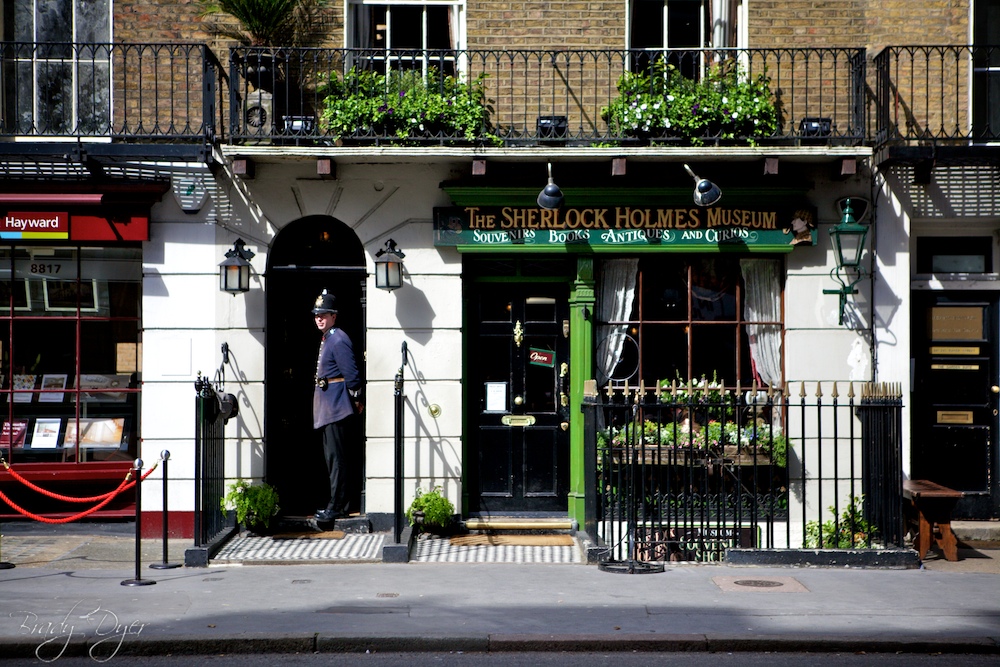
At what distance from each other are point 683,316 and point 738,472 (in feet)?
8.10

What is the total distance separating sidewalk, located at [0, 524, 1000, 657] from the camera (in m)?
7.72

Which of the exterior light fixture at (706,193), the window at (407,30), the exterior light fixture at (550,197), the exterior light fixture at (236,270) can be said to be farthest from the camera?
the window at (407,30)

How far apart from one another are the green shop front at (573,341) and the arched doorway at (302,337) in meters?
1.25

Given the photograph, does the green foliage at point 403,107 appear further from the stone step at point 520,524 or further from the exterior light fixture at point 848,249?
the stone step at point 520,524

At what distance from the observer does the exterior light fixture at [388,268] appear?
1197cm

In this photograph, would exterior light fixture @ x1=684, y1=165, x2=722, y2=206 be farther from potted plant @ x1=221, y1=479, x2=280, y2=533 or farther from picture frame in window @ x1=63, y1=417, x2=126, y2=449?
picture frame in window @ x1=63, y1=417, x2=126, y2=449

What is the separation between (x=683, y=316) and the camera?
40.9 feet

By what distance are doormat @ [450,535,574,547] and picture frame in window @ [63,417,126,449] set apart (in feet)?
12.7

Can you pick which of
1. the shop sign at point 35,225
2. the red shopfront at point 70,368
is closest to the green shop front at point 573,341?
the red shopfront at point 70,368

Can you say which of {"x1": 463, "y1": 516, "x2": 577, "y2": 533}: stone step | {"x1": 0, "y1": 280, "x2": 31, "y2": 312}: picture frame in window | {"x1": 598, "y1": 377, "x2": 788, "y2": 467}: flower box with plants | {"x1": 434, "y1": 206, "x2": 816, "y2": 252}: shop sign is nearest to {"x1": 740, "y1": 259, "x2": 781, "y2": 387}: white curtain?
{"x1": 434, "y1": 206, "x2": 816, "y2": 252}: shop sign

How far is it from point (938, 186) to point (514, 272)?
4.71 m

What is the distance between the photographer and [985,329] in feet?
41.1

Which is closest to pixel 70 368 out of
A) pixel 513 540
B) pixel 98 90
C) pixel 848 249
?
pixel 98 90

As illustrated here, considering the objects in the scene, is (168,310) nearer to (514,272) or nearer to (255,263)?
(255,263)
